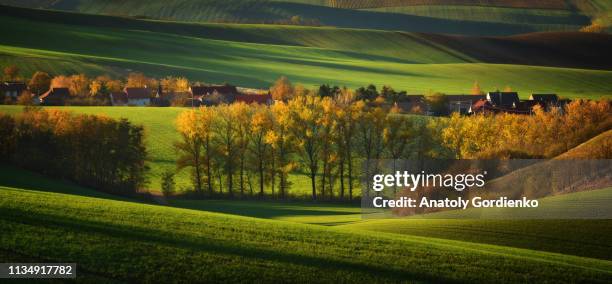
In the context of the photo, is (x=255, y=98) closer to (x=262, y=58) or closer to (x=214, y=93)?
(x=214, y=93)

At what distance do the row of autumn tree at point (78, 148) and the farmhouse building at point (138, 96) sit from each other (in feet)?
152

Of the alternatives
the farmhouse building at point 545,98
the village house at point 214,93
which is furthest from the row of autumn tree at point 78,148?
the farmhouse building at point 545,98

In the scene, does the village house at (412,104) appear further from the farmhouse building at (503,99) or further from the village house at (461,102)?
the farmhouse building at (503,99)

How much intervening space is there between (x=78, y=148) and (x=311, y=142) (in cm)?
1758

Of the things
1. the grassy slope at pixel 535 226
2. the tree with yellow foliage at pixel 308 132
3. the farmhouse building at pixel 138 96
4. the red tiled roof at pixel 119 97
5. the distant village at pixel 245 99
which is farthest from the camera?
the farmhouse building at pixel 138 96

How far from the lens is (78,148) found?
59.9m

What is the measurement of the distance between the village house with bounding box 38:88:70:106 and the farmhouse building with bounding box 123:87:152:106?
790 cm

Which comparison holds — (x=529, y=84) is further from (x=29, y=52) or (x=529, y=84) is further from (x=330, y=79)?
(x=29, y=52)

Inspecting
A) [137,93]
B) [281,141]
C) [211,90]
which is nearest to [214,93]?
[211,90]

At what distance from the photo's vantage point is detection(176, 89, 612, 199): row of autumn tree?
6412 centimetres

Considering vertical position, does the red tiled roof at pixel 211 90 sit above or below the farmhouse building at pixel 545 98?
above

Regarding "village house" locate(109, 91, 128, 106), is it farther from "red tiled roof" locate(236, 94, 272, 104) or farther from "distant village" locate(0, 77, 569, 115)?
"red tiled roof" locate(236, 94, 272, 104)

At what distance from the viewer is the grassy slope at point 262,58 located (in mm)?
138125

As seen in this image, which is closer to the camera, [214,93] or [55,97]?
[55,97]
